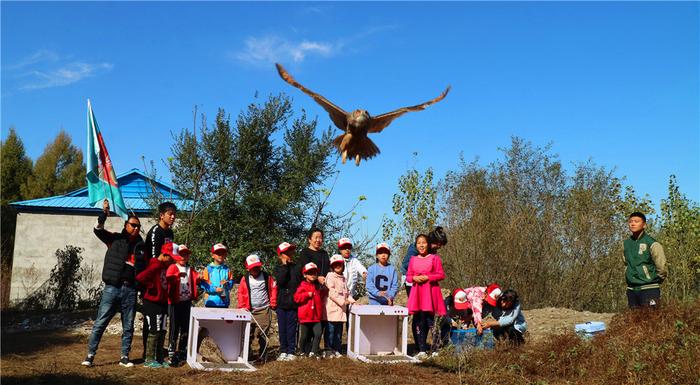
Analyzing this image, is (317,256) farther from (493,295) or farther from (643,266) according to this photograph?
(643,266)

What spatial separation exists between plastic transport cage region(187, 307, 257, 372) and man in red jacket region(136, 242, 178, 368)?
38 cm

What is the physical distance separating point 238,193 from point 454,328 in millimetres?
6918

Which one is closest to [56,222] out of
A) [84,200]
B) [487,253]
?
[84,200]

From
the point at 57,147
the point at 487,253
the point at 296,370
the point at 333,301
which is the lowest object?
the point at 296,370

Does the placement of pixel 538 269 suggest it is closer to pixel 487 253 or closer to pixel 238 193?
pixel 487 253

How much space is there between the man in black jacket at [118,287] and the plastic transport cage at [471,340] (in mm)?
3986

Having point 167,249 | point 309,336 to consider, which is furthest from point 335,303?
point 167,249

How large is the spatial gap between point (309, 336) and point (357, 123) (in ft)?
11.9

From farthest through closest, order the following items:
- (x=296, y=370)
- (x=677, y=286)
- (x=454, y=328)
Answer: (x=677, y=286)
(x=454, y=328)
(x=296, y=370)

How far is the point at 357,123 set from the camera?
34.0 ft

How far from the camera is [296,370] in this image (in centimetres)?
711

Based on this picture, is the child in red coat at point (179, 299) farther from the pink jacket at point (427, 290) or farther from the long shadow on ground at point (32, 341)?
the pink jacket at point (427, 290)

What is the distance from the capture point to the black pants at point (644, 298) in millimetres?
7684

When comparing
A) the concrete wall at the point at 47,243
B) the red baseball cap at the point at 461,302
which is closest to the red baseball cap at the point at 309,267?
the red baseball cap at the point at 461,302
